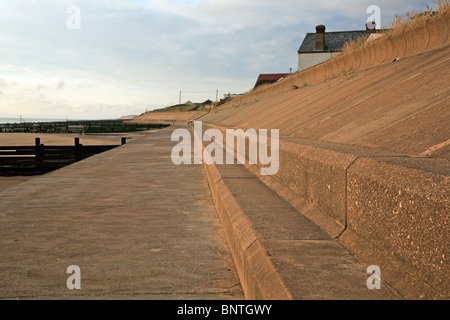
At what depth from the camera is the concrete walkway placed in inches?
96.4

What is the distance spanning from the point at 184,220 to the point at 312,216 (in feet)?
5.58

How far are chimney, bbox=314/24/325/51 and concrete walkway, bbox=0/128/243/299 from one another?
147ft

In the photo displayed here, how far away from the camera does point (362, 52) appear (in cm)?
760

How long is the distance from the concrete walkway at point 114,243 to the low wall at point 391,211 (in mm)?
789

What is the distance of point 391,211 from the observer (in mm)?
1728

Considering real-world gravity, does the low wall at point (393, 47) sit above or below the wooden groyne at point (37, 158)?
above

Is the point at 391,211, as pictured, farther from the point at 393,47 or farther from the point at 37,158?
the point at 37,158

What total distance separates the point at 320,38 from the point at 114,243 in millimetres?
48167

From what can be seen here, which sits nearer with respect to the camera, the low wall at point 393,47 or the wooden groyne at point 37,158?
the low wall at point 393,47

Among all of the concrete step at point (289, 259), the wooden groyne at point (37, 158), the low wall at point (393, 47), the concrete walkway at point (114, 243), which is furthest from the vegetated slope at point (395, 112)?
the wooden groyne at point (37, 158)

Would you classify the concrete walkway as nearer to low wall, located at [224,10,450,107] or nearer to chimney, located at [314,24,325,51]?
low wall, located at [224,10,450,107]

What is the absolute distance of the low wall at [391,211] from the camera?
4.74ft

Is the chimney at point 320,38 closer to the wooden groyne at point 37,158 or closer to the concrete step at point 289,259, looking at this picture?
the wooden groyne at point 37,158

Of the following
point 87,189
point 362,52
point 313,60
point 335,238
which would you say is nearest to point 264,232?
point 335,238
